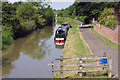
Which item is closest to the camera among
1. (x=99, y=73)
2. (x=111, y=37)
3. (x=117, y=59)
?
(x=99, y=73)

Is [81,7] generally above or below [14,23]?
above

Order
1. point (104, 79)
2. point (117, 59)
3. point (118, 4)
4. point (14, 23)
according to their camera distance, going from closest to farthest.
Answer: point (104, 79)
point (117, 59)
point (14, 23)
point (118, 4)

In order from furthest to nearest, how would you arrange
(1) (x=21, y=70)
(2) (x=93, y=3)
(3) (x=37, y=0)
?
(3) (x=37, y=0), (2) (x=93, y=3), (1) (x=21, y=70)

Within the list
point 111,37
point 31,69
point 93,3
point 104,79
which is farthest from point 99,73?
point 93,3

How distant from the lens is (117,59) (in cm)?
1053

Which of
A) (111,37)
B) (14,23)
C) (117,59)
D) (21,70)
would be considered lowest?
(21,70)

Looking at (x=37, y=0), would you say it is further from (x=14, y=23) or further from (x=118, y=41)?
(x=118, y=41)

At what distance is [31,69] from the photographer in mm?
11836

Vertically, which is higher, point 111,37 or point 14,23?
point 14,23

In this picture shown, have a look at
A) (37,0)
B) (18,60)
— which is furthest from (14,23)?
(37,0)

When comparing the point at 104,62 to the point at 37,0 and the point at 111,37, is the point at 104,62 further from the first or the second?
the point at 37,0

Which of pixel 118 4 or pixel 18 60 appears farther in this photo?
pixel 118 4

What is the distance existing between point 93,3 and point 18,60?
79.1 feet

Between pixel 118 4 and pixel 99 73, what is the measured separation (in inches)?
832
